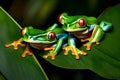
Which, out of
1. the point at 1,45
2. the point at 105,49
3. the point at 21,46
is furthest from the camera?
the point at 21,46

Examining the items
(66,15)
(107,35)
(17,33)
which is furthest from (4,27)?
(107,35)

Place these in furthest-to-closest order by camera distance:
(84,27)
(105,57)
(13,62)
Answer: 1. (84,27)
2. (105,57)
3. (13,62)

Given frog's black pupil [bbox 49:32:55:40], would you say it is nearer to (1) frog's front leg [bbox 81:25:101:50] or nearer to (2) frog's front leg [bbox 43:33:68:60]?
(2) frog's front leg [bbox 43:33:68:60]

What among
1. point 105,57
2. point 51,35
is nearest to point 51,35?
point 51,35

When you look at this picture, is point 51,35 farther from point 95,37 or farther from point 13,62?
point 13,62

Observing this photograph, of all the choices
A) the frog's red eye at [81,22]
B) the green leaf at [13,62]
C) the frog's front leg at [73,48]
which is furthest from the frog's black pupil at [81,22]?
the green leaf at [13,62]

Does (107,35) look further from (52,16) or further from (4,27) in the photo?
(4,27)

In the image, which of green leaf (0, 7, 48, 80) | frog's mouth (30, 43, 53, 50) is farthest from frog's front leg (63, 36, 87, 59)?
green leaf (0, 7, 48, 80)
